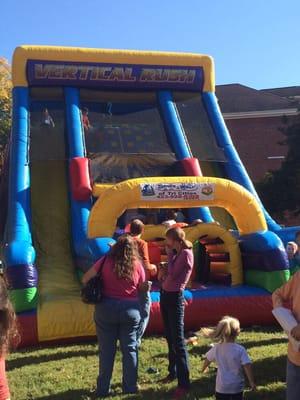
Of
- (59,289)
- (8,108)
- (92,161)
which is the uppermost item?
(8,108)

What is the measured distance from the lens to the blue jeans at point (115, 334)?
16.0ft

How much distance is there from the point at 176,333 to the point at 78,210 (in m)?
4.71

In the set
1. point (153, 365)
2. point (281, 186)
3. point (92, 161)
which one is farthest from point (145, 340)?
point (281, 186)

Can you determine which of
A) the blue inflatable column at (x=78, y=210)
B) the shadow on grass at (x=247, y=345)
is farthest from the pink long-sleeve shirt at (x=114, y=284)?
the blue inflatable column at (x=78, y=210)

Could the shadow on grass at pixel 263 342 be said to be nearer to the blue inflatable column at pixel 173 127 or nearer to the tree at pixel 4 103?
the blue inflatable column at pixel 173 127

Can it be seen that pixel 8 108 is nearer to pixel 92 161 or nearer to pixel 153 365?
pixel 92 161

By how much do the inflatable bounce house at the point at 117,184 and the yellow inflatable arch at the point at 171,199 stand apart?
0.02 m

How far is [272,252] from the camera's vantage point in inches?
315

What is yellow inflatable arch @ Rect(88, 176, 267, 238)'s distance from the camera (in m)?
8.05

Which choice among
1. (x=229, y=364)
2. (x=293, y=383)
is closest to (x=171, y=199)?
(x=229, y=364)

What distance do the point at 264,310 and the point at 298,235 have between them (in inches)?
177

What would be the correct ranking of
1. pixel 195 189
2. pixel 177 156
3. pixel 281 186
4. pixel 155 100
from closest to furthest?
pixel 195 189
pixel 177 156
pixel 155 100
pixel 281 186

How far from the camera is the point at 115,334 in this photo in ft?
16.3

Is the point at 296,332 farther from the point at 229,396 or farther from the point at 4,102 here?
the point at 4,102
